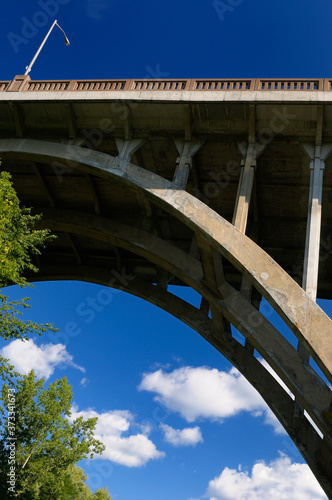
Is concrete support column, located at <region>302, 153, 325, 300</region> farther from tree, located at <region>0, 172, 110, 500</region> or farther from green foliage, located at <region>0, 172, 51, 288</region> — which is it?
tree, located at <region>0, 172, 110, 500</region>

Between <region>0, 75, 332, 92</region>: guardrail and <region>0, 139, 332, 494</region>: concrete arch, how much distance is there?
1975 mm

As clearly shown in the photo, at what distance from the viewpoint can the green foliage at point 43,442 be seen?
23203 millimetres

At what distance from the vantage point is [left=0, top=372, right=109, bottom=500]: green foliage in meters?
23.2

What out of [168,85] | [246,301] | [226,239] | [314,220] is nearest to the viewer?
[226,239]

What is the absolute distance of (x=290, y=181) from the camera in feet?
43.1

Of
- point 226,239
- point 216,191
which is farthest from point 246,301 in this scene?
point 216,191

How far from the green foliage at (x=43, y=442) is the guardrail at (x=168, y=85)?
17292 millimetres

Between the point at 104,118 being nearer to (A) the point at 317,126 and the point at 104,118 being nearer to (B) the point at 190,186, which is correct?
(B) the point at 190,186

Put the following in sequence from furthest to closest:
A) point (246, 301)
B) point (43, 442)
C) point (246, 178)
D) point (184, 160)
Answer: point (43, 442)
point (184, 160)
point (246, 301)
point (246, 178)

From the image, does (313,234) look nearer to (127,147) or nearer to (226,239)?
A: (226,239)

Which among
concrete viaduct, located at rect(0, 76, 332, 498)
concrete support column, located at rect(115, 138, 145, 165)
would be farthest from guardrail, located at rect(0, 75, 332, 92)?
concrete support column, located at rect(115, 138, 145, 165)

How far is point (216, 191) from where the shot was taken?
14.7 m

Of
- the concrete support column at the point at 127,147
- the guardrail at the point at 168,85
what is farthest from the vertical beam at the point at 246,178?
the concrete support column at the point at 127,147

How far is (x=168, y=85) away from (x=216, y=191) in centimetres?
426
